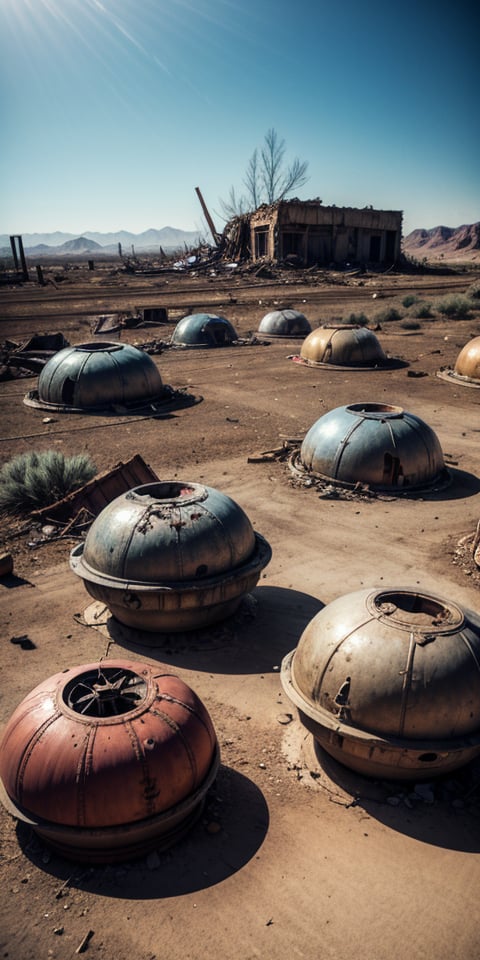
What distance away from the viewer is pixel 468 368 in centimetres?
2077

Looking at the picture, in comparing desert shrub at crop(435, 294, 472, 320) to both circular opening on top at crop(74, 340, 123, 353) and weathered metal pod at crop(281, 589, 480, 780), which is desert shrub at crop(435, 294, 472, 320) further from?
weathered metal pod at crop(281, 589, 480, 780)

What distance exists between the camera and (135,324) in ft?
107

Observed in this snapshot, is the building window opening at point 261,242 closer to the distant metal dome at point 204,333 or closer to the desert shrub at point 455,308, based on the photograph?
the desert shrub at point 455,308

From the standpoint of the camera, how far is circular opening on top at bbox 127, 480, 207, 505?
805 centimetres

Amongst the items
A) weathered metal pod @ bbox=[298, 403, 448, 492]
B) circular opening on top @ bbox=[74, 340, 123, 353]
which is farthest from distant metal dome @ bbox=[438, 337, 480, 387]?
circular opening on top @ bbox=[74, 340, 123, 353]

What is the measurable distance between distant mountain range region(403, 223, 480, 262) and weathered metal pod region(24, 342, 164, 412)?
102m

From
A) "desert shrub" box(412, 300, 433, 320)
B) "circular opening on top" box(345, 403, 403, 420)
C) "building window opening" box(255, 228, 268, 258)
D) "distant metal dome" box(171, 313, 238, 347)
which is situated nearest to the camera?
"circular opening on top" box(345, 403, 403, 420)

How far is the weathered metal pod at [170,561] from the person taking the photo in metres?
7.29

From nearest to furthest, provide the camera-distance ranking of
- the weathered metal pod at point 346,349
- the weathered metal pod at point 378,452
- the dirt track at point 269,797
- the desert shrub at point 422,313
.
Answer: the dirt track at point 269,797 < the weathered metal pod at point 378,452 < the weathered metal pod at point 346,349 < the desert shrub at point 422,313

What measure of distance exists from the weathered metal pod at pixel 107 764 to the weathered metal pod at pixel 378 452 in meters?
8.01

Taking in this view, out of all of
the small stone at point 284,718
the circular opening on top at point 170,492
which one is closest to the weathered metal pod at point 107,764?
the small stone at point 284,718

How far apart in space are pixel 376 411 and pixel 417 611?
8041 mm

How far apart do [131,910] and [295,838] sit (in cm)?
136

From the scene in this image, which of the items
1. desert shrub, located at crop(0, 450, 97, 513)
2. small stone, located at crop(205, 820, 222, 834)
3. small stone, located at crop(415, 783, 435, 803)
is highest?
desert shrub, located at crop(0, 450, 97, 513)
